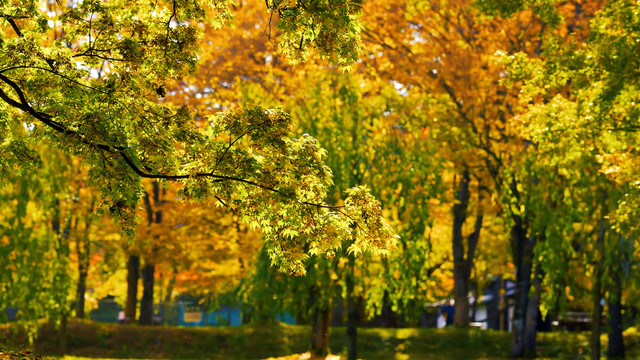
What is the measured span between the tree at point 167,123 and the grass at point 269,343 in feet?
46.9

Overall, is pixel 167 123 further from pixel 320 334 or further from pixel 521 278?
pixel 521 278

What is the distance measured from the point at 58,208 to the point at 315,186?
13113 mm

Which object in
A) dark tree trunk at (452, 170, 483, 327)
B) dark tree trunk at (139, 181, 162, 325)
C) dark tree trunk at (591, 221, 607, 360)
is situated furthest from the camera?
dark tree trunk at (139, 181, 162, 325)

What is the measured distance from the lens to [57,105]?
8.01m

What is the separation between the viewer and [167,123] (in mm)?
8750

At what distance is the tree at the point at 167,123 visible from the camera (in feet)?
26.2

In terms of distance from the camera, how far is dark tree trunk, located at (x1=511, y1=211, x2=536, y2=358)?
20.4 m

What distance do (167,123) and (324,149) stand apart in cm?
226

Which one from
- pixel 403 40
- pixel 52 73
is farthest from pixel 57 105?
pixel 403 40

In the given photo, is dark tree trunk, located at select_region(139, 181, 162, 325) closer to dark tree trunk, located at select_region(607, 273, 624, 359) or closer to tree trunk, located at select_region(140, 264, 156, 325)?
tree trunk, located at select_region(140, 264, 156, 325)

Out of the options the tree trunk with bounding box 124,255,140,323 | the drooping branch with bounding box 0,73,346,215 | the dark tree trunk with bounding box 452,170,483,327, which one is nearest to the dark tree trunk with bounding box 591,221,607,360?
the dark tree trunk with bounding box 452,170,483,327

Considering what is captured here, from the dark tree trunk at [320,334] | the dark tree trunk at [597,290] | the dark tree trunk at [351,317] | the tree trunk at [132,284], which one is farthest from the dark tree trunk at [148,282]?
the dark tree trunk at [597,290]

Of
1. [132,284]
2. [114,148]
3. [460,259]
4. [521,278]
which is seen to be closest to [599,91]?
[521,278]

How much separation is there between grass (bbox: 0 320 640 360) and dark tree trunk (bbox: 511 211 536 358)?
1.36m
